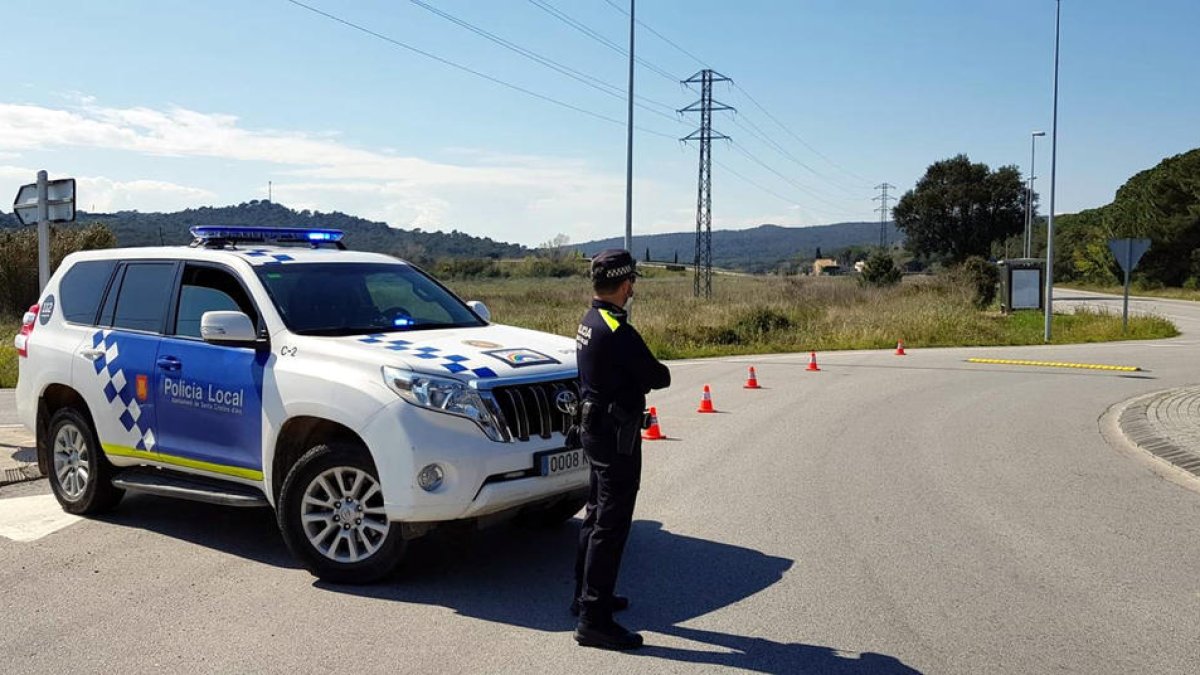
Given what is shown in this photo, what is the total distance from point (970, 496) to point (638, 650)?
14.3 feet

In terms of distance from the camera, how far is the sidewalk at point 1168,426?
10058mm

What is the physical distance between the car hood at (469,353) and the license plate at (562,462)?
463 millimetres

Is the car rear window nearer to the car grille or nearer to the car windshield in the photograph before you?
the car windshield

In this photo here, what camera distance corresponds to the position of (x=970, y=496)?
8.29 meters

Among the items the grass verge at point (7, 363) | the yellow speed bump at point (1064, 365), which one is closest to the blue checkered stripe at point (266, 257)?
the grass verge at point (7, 363)

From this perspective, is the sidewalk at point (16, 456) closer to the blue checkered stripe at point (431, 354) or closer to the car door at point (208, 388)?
the car door at point (208, 388)

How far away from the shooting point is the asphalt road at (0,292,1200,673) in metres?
4.81

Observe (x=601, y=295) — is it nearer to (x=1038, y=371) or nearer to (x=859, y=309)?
(x=1038, y=371)

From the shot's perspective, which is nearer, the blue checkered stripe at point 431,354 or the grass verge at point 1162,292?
the blue checkered stripe at point 431,354

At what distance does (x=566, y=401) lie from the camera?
6004 millimetres

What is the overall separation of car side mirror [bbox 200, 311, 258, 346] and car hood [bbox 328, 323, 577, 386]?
1.72ft

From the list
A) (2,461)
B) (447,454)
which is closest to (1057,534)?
(447,454)

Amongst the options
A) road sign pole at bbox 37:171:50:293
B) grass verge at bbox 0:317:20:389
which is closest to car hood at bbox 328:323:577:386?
road sign pole at bbox 37:171:50:293

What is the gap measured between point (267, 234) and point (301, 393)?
2151mm
